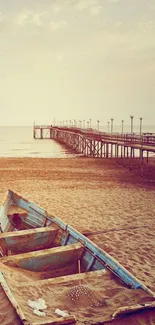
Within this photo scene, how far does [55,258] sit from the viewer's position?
6016 mm

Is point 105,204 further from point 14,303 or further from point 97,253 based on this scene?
point 14,303

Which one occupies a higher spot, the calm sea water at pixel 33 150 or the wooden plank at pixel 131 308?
the wooden plank at pixel 131 308

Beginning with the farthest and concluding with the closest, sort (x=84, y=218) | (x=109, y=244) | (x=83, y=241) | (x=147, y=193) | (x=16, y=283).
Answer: (x=147, y=193), (x=84, y=218), (x=109, y=244), (x=83, y=241), (x=16, y=283)

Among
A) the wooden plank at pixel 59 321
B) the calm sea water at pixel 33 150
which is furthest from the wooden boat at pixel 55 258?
the calm sea water at pixel 33 150

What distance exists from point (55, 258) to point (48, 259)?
119 mm

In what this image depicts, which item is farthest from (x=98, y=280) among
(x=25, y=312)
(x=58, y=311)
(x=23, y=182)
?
(x=23, y=182)

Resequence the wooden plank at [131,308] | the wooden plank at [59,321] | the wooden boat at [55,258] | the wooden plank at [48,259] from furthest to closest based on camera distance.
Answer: the wooden plank at [48,259], the wooden boat at [55,258], the wooden plank at [131,308], the wooden plank at [59,321]

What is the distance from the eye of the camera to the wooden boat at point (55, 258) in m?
4.44

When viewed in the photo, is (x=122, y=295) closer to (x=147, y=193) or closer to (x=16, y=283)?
(x=16, y=283)

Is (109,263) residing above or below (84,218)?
above

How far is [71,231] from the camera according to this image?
686 cm

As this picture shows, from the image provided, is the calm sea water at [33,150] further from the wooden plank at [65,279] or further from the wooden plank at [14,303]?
the wooden plank at [14,303]

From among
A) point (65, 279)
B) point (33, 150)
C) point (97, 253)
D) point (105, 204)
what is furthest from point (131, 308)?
point (33, 150)

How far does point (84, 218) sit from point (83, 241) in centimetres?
481
